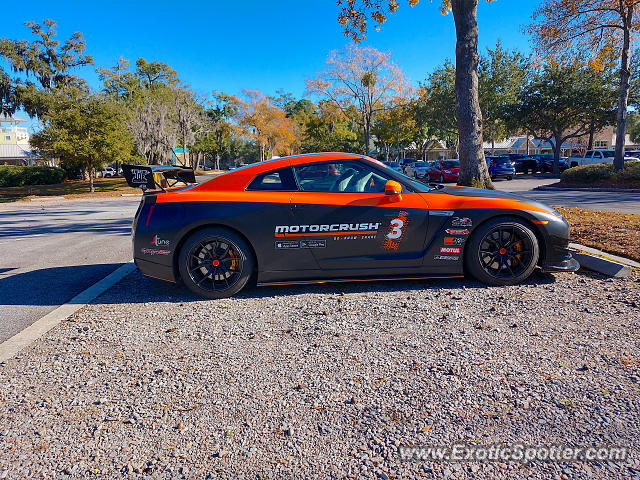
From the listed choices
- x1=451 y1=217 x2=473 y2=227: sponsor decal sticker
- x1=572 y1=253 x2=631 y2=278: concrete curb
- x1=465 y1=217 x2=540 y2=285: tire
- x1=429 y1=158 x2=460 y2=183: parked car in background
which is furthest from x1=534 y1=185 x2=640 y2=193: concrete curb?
x1=451 y1=217 x2=473 y2=227: sponsor decal sticker

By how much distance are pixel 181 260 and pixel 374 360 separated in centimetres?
237

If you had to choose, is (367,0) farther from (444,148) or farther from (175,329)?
(444,148)

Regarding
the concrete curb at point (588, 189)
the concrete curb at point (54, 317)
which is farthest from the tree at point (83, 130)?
the concrete curb at point (588, 189)

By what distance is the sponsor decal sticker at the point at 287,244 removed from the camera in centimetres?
428

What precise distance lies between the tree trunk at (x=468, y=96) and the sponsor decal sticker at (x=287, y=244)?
5503 mm

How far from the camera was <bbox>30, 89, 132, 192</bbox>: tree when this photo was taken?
24469mm

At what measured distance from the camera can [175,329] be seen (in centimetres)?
356

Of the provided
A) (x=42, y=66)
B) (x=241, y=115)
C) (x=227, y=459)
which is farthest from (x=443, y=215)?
(x=241, y=115)

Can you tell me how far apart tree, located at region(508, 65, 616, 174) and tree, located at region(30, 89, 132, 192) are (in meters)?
30.7

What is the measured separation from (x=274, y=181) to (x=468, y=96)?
594cm

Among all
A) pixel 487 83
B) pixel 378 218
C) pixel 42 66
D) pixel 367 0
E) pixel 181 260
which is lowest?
pixel 181 260

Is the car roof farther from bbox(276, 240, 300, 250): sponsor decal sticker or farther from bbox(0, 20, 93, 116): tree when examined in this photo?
bbox(0, 20, 93, 116): tree

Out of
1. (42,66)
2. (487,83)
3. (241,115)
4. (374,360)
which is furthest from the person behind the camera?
(241,115)

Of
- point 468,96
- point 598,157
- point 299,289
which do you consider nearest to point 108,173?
point 598,157
